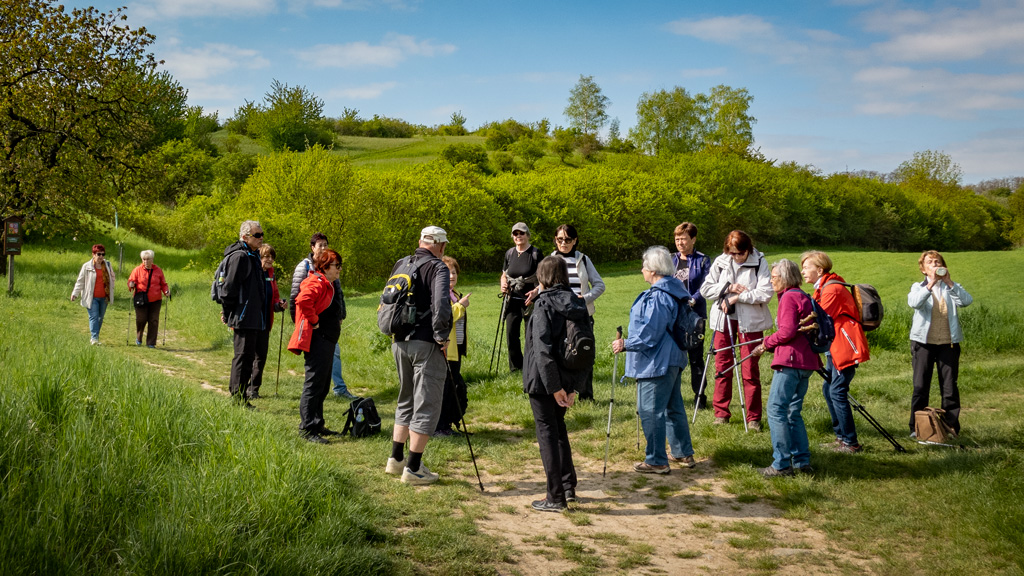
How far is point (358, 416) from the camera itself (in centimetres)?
780

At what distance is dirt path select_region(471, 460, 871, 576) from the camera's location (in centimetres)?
471

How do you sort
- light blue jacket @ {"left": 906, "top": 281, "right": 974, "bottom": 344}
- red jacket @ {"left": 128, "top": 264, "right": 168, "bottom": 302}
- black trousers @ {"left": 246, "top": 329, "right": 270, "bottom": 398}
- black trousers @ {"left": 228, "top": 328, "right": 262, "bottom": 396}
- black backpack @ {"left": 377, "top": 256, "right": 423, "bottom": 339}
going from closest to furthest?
black backpack @ {"left": 377, "top": 256, "right": 423, "bottom": 339} < light blue jacket @ {"left": 906, "top": 281, "right": 974, "bottom": 344} < black trousers @ {"left": 228, "top": 328, "right": 262, "bottom": 396} < black trousers @ {"left": 246, "top": 329, "right": 270, "bottom": 398} < red jacket @ {"left": 128, "top": 264, "right": 168, "bottom": 302}

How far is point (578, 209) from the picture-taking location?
55.6 meters

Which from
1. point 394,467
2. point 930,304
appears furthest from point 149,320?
point 930,304

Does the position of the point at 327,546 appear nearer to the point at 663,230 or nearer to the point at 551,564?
the point at 551,564

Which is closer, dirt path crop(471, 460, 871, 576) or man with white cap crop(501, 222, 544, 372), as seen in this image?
dirt path crop(471, 460, 871, 576)

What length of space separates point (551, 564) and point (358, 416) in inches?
150

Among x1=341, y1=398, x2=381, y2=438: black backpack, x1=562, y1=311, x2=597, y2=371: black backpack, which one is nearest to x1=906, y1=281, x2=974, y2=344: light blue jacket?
x1=562, y1=311, x2=597, y2=371: black backpack

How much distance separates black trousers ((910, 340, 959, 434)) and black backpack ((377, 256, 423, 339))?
608 centimetres

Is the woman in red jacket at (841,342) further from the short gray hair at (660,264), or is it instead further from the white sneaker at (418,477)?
the white sneaker at (418,477)

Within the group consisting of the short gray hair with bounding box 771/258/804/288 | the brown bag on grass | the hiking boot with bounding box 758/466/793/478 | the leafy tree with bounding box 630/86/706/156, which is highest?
the leafy tree with bounding box 630/86/706/156

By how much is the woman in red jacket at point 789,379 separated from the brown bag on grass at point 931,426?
189cm

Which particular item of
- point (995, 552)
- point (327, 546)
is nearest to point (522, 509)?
point (327, 546)

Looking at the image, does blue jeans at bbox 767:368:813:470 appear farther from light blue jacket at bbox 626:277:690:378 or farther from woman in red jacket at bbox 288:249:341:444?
woman in red jacket at bbox 288:249:341:444
